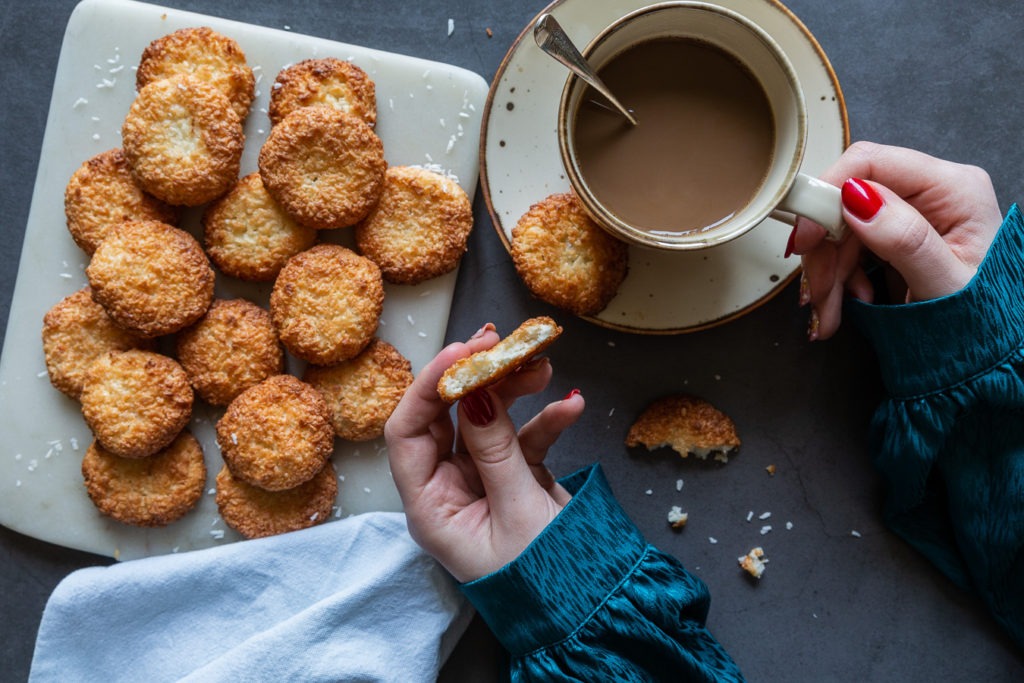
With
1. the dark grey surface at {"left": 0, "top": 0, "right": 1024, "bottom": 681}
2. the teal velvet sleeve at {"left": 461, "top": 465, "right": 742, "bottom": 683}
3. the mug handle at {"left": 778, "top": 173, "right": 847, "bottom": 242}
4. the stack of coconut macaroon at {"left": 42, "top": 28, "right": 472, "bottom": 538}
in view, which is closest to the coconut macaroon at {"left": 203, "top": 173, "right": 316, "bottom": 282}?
the stack of coconut macaroon at {"left": 42, "top": 28, "right": 472, "bottom": 538}

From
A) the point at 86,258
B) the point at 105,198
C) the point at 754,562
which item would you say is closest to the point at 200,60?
the point at 105,198

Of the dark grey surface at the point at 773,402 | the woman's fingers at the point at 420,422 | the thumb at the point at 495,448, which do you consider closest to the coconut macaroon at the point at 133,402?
the dark grey surface at the point at 773,402

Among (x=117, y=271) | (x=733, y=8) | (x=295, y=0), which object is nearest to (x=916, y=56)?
(x=733, y=8)

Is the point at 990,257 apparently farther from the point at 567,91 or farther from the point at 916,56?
the point at 567,91

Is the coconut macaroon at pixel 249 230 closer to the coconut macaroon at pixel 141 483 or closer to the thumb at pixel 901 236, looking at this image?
the coconut macaroon at pixel 141 483

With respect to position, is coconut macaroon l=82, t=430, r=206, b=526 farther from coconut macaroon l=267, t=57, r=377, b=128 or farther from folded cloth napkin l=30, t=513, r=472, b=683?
coconut macaroon l=267, t=57, r=377, b=128
